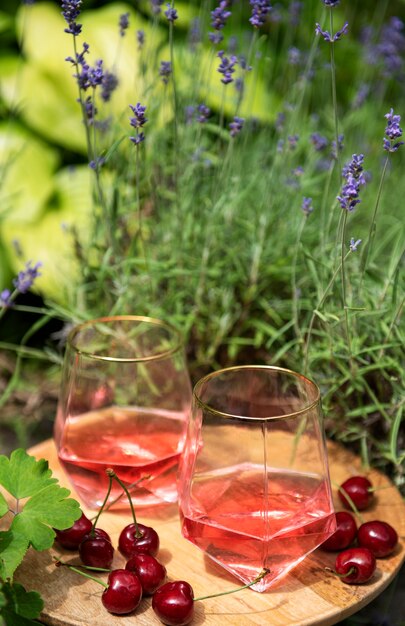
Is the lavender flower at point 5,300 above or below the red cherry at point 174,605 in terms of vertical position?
above

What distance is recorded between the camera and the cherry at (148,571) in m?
0.57

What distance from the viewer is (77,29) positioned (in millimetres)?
592

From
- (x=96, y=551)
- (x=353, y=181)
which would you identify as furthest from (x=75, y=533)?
(x=353, y=181)

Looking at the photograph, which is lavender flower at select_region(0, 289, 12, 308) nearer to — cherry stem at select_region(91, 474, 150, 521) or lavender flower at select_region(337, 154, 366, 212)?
cherry stem at select_region(91, 474, 150, 521)

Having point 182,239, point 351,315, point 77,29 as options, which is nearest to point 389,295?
point 351,315

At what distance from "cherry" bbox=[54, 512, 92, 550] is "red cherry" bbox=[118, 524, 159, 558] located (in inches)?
1.1

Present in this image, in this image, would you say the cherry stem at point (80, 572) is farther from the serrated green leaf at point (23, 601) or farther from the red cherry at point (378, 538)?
the red cherry at point (378, 538)

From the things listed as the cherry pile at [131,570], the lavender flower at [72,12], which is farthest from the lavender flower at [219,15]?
the cherry pile at [131,570]

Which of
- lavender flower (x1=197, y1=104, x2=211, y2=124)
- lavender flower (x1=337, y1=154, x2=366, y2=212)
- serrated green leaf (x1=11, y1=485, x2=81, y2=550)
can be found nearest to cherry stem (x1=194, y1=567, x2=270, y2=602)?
serrated green leaf (x1=11, y1=485, x2=81, y2=550)

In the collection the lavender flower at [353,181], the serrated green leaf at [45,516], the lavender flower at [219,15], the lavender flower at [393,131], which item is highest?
the lavender flower at [219,15]

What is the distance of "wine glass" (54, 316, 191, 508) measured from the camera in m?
0.66

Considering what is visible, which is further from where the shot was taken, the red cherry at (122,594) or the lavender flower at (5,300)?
the lavender flower at (5,300)

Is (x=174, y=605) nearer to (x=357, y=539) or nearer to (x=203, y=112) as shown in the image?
(x=357, y=539)

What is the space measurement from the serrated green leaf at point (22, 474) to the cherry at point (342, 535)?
0.70 feet
